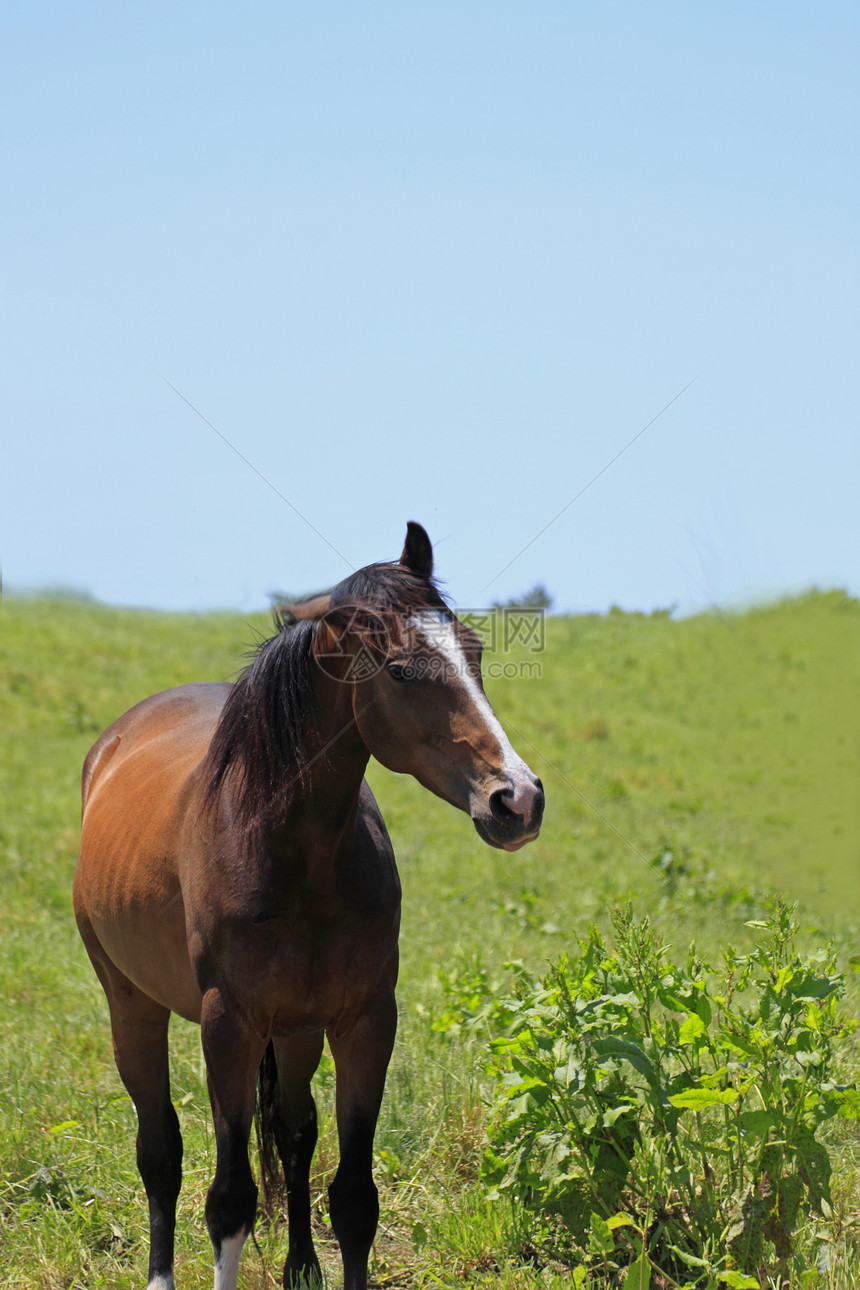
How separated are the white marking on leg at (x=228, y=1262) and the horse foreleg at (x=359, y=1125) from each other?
269mm

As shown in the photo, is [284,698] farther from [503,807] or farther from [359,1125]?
[359,1125]

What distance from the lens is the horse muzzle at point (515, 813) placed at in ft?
7.75

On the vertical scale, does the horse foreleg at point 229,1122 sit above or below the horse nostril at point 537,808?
below

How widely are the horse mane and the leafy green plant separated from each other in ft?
3.17

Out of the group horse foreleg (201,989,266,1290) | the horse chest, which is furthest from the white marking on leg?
the horse chest

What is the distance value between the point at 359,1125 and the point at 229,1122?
1.14 feet

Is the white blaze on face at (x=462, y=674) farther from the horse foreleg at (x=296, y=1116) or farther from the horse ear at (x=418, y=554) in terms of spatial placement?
the horse foreleg at (x=296, y=1116)

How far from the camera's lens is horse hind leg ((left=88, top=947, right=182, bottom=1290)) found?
11.7 feet

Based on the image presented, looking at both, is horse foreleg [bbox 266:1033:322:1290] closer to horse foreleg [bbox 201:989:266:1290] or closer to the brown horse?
the brown horse

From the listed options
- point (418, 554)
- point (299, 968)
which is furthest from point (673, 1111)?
point (418, 554)

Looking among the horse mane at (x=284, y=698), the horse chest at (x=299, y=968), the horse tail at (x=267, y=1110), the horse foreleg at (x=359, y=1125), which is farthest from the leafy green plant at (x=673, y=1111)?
the horse mane at (x=284, y=698)

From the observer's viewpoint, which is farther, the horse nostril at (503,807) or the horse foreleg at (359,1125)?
the horse foreleg at (359,1125)

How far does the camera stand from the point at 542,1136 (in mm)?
3002

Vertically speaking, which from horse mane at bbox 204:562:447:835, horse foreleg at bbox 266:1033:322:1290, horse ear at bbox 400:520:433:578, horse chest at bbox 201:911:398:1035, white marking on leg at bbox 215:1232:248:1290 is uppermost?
horse ear at bbox 400:520:433:578
